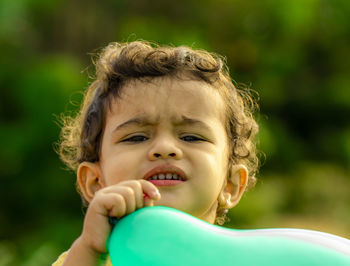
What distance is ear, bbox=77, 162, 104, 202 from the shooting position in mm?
1984

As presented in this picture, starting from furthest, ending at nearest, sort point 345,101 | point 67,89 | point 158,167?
point 345,101, point 67,89, point 158,167

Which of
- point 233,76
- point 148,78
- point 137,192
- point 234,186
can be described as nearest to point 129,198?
point 137,192

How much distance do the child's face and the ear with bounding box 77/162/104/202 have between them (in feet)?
0.19

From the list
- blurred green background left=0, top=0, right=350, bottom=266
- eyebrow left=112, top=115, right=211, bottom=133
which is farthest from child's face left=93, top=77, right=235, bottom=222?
blurred green background left=0, top=0, right=350, bottom=266

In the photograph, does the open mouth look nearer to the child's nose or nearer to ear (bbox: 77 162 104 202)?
the child's nose

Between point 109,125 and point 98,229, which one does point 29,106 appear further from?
point 98,229

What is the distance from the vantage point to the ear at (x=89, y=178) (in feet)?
6.51

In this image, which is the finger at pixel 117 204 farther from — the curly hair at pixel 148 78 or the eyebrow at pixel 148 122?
the curly hair at pixel 148 78

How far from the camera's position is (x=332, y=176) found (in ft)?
31.0

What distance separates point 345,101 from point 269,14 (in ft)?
6.73

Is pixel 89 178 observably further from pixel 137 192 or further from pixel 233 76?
pixel 233 76

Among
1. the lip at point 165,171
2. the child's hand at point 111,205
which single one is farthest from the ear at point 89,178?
the child's hand at point 111,205

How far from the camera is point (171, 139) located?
1.72 meters

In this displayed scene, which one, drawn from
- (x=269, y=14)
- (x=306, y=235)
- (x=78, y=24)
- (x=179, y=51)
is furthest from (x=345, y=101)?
(x=306, y=235)
